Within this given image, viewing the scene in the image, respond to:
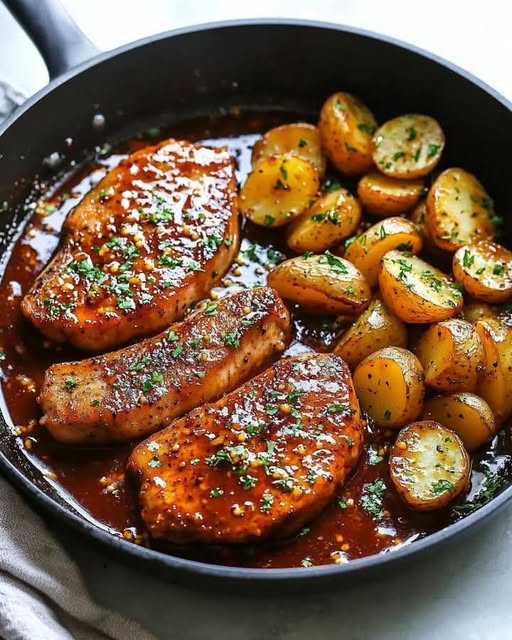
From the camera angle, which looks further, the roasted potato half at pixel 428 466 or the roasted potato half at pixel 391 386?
the roasted potato half at pixel 391 386

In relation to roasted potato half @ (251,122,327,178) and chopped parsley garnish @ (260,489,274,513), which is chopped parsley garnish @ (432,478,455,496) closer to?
chopped parsley garnish @ (260,489,274,513)

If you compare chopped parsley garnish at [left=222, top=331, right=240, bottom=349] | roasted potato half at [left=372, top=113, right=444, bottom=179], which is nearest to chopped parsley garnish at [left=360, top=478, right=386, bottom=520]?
chopped parsley garnish at [left=222, top=331, right=240, bottom=349]

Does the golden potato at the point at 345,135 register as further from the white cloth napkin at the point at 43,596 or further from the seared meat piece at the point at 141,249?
the white cloth napkin at the point at 43,596

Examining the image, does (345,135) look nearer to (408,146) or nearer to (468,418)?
(408,146)

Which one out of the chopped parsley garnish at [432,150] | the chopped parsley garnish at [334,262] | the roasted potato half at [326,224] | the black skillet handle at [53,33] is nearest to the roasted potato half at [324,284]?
the chopped parsley garnish at [334,262]

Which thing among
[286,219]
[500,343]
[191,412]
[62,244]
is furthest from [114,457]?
[500,343]

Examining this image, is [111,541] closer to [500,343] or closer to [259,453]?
[259,453]
